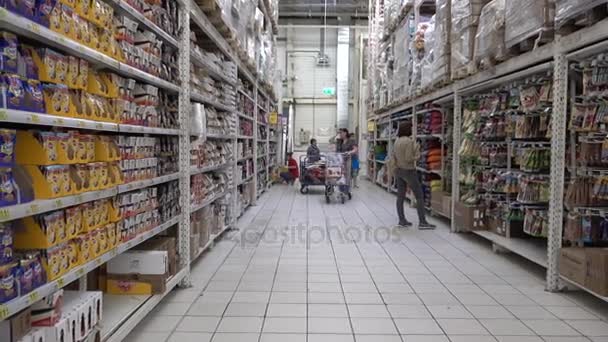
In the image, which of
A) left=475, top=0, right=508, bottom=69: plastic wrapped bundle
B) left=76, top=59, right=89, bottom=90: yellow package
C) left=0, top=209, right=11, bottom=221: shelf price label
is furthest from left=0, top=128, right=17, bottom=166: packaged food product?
left=475, top=0, right=508, bottom=69: plastic wrapped bundle

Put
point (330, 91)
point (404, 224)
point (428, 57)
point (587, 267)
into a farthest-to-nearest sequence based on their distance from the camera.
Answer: point (330, 91) → point (428, 57) → point (404, 224) → point (587, 267)

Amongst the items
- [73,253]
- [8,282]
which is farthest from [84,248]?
[8,282]

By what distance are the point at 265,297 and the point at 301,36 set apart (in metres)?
15.7

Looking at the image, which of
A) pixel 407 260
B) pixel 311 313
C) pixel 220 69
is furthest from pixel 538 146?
pixel 220 69

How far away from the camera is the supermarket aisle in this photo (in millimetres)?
3096

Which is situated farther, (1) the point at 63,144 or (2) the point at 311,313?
(2) the point at 311,313

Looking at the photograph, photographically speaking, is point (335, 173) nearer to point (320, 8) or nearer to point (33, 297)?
point (33, 297)

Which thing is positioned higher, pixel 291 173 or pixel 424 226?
pixel 291 173

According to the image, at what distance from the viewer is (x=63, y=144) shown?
211 cm

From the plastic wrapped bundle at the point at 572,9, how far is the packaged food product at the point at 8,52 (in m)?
3.47

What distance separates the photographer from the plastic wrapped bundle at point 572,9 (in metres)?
3.35

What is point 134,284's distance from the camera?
3205 millimetres

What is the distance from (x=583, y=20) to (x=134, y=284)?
3702mm

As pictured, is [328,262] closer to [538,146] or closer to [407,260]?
[407,260]
